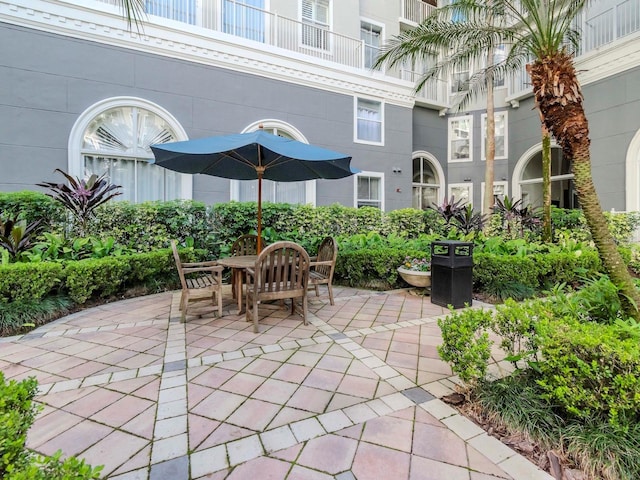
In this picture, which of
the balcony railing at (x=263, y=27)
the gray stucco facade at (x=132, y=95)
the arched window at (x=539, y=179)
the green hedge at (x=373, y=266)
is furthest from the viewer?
the arched window at (x=539, y=179)

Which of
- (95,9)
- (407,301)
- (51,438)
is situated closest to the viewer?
(51,438)

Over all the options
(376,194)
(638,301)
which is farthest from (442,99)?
(638,301)

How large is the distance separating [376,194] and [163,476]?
32.6ft

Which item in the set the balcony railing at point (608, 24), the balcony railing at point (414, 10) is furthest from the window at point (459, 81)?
the balcony railing at point (608, 24)

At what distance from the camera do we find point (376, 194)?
10.8 m

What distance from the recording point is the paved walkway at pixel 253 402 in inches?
66.1

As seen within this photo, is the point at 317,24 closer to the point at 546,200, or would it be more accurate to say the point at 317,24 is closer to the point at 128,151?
the point at 128,151

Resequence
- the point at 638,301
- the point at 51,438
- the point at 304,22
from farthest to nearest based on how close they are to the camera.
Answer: the point at 304,22 < the point at 638,301 < the point at 51,438

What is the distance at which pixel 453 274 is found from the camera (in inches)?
174

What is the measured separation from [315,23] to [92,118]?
276 inches

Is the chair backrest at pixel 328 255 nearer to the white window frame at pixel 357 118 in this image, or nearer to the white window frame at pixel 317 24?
the white window frame at pixel 357 118

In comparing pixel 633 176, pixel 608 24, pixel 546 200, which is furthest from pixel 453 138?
pixel 546 200

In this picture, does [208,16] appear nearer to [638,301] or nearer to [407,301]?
[407,301]

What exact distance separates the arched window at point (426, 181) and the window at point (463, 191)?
18.6 inches
